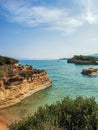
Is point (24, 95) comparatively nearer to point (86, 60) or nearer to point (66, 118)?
point (66, 118)

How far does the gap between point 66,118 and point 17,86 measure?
23.6m

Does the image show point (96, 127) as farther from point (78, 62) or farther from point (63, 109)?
point (78, 62)

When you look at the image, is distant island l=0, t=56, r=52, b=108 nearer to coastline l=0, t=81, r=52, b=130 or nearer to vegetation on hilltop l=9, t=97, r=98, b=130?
coastline l=0, t=81, r=52, b=130

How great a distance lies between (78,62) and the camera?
182125 millimetres

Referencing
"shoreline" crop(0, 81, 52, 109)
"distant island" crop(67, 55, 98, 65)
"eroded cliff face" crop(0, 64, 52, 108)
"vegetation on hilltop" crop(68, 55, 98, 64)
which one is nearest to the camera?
"shoreline" crop(0, 81, 52, 109)

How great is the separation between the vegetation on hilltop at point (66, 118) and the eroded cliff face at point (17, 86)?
1679 centimetres

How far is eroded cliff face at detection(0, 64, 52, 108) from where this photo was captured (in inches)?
1525

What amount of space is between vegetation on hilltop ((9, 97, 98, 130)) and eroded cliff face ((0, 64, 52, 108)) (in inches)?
661

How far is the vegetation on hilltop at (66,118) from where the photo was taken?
19.1 m

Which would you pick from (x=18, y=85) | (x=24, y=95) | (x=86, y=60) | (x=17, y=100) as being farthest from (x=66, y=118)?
(x=86, y=60)

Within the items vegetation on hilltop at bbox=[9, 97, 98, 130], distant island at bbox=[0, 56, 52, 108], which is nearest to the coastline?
distant island at bbox=[0, 56, 52, 108]

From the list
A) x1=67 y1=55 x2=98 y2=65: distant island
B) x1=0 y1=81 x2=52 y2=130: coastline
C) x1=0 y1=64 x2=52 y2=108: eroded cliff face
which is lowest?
x1=0 y1=81 x2=52 y2=130: coastline

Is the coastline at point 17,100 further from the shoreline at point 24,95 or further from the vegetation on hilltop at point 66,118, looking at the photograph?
the vegetation on hilltop at point 66,118

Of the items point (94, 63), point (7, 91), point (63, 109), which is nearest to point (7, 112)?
point (7, 91)
